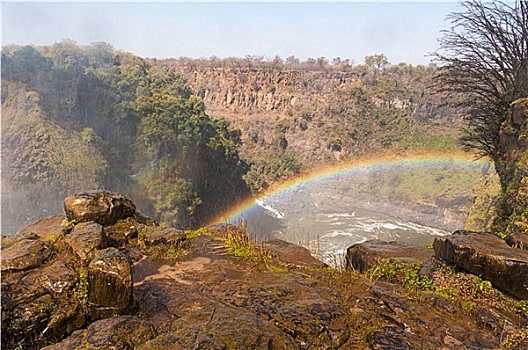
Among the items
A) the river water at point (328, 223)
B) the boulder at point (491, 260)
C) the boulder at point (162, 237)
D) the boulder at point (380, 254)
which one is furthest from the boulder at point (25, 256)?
the river water at point (328, 223)

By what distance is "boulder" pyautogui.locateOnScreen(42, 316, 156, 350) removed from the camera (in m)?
2.35

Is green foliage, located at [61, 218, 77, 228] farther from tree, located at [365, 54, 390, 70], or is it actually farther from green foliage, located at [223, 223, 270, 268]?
tree, located at [365, 54, 390, 70]

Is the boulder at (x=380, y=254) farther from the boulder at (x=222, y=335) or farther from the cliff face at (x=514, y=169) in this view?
the boulder at (x=222, y=335)

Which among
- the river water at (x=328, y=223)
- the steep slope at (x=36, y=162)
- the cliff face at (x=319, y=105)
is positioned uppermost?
the cliff face at (x=319, y=105)

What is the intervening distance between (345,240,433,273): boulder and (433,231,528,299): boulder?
3.65 ft

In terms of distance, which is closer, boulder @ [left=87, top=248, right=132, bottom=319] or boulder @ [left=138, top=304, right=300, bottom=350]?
boulder @ [left=138, top=304, right=300, bottom=350]

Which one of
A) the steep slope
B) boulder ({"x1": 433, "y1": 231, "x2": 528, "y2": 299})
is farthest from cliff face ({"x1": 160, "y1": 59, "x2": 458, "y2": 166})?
boulder ({"x1": 433, "y1": 231, "x2": 528, "y2": 299})

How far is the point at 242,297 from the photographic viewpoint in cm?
380

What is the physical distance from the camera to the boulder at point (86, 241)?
13.8 ft

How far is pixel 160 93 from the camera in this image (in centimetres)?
2759

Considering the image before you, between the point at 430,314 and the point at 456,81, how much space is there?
728 cm

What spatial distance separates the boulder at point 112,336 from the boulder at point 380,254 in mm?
4059

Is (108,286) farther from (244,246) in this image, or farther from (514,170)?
(514,170)

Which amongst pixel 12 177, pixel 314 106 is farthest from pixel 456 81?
pixel 314 106
